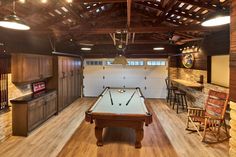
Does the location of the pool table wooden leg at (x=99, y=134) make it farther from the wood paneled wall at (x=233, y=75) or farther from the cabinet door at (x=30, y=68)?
the wood paneled wall at (x=233, y=75)

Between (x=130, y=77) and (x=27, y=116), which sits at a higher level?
(x=130, y=77)

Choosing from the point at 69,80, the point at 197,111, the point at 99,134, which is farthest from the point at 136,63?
the point at 99,134

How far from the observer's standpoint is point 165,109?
716 centimetres

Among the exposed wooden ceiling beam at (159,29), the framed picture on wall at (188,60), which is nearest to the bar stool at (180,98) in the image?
the framed picture on wall at (188,60)

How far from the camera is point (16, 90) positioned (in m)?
4.74

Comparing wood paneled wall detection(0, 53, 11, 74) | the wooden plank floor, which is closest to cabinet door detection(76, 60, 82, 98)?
the wooden plank floor

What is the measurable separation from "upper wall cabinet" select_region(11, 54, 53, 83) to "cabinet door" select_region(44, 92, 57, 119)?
709 millimetres

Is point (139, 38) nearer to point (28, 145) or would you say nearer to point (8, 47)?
point (8, 47)

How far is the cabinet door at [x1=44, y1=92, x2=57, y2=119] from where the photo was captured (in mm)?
5477

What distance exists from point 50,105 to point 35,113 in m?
0.97

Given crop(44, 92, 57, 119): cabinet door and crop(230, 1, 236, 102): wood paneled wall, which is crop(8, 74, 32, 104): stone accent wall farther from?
crop(230, 1, 236, 102): wood paneled wall

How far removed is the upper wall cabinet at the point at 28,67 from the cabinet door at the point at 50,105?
71 centimetres

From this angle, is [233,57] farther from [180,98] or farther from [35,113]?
[180,98]

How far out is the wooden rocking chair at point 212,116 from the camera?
165 inches
